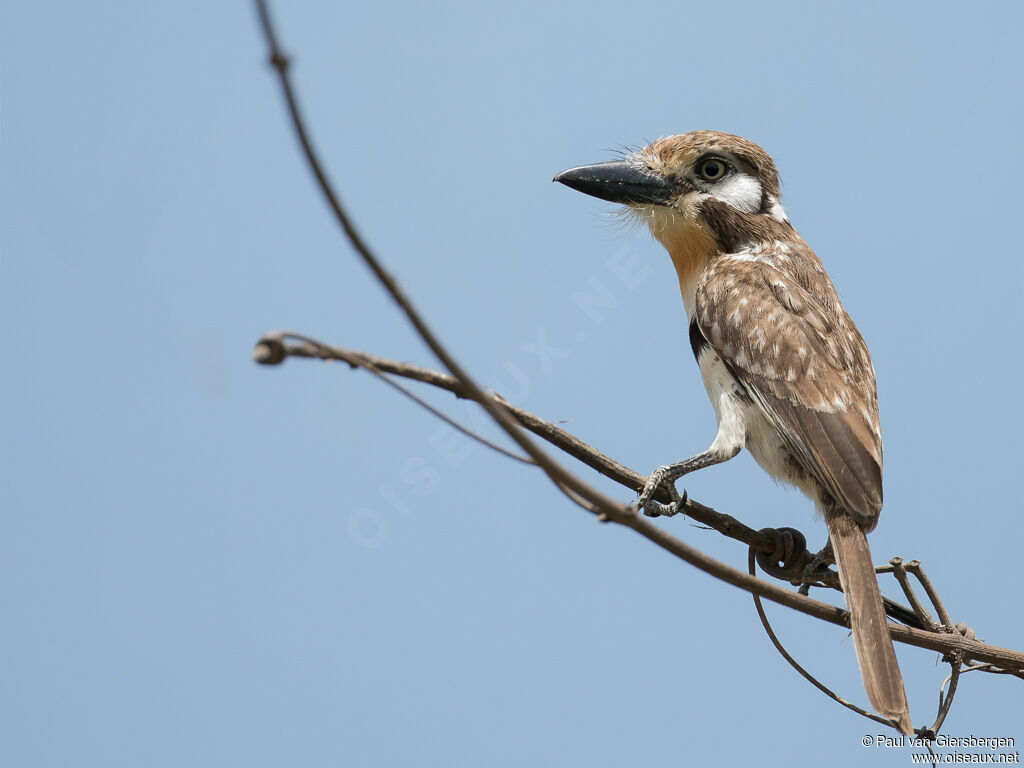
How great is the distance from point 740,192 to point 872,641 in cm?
198

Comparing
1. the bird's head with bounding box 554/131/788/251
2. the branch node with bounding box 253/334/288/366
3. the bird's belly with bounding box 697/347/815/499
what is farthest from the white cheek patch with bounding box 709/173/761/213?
the branch node with bounding box 253/334/288/366

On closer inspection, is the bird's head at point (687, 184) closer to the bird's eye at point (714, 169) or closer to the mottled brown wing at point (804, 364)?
the bird's eye at point (714, 169)

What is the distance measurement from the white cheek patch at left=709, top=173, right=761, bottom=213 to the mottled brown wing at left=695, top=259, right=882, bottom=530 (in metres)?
0.29

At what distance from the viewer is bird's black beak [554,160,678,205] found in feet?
12.7

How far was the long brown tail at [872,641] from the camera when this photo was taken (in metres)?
2.51

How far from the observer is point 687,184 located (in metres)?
3.91

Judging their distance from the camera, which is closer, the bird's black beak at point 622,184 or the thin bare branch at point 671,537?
the thin bare branch at point 671,537

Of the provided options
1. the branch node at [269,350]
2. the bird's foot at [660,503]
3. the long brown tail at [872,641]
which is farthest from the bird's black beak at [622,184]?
the branch node at [269,350]

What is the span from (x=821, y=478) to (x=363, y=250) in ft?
7.46

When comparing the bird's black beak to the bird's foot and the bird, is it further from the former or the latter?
the bird's foot

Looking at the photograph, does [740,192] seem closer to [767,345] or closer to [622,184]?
[622,184]

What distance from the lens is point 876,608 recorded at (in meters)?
2.65

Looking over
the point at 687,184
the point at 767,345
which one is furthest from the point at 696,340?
the point at 687,184

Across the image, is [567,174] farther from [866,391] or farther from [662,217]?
[866,391]
